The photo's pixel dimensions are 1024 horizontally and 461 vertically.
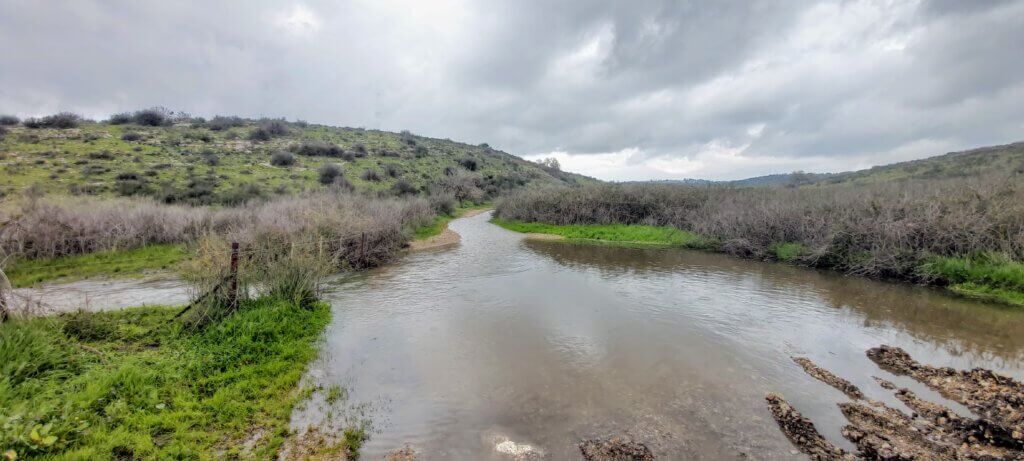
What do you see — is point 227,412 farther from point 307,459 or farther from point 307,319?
point 307,319

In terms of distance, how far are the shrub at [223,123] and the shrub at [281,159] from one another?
1820cm

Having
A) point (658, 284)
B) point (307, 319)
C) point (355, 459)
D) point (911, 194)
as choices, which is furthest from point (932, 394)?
point (911, 194)

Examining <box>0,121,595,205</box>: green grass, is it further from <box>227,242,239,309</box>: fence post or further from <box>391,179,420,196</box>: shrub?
<box>227,242,239,309</box>: fence post

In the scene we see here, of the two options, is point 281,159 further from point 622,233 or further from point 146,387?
point 146,387

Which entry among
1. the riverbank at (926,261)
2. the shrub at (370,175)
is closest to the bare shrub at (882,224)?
the riverbank at (926,261)

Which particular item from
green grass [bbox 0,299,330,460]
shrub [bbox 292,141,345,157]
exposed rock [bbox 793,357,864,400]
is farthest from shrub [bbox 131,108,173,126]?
exposed rock [bbox 793,357,864,400]

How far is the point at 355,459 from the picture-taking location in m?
5.43

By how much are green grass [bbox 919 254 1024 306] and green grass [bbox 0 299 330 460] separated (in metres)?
20.1

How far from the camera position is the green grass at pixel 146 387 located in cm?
485

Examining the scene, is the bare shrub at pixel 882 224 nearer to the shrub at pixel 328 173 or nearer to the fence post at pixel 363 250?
the fence post at pixel 363 250

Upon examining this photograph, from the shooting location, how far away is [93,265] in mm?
15516

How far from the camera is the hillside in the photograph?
2964cm

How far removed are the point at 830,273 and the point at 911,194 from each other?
580 centimetres

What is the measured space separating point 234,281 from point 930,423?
13.7 meters
